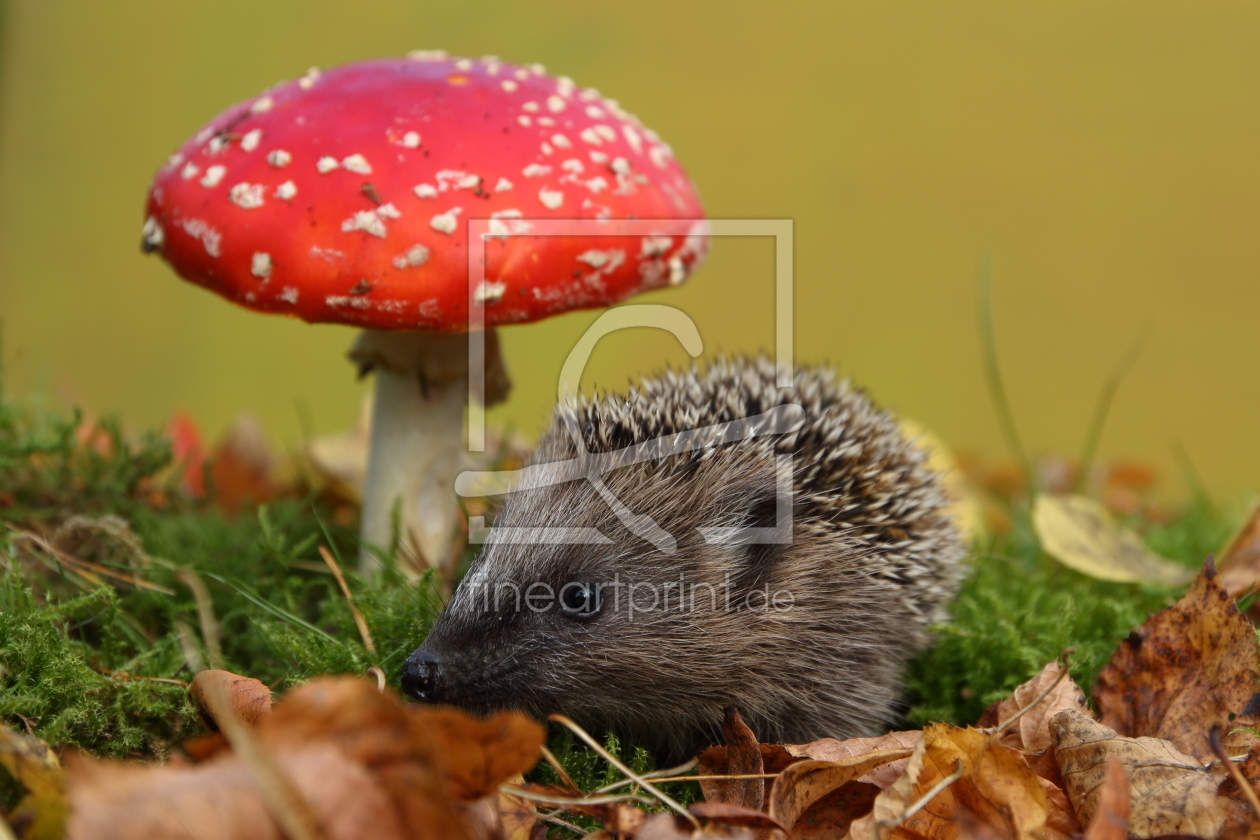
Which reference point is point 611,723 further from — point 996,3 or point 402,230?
point 996,3

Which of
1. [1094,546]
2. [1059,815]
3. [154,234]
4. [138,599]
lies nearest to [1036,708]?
[1059,815]

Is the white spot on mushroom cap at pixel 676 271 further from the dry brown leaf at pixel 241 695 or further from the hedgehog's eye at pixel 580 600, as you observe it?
the dry brown leaf at pixel 241 695

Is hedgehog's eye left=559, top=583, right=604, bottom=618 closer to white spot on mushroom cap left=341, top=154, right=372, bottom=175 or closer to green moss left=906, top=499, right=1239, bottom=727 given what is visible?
green moss left=906, top=499, right=1239, bottom=727

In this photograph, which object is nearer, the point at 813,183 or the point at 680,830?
the point at 680,830

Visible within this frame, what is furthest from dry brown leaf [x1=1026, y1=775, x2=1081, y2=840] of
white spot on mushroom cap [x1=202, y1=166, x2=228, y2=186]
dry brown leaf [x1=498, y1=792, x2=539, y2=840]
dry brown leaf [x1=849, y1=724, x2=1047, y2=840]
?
white spot on mushroom cap [x1=202, y1=166, x2=228, y2=186]

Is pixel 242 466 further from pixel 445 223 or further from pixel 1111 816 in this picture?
pixel 1111 816

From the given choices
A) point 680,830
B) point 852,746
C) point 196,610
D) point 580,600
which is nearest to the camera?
point 680,830

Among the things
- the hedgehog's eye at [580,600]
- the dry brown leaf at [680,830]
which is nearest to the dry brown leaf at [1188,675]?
the dry brown leaf at [680,830]
